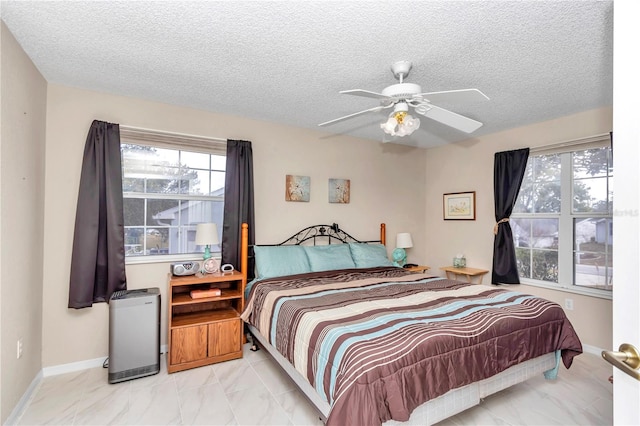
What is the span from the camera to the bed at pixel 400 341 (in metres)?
1.60

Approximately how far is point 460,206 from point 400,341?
3.37 meters

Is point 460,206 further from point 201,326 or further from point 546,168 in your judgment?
point 201,326

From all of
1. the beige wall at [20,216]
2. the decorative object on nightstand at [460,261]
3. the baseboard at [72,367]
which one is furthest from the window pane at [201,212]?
the decorative object on nightstand at [460,261]

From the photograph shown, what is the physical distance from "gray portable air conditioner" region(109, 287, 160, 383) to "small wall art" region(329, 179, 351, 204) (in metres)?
2.43

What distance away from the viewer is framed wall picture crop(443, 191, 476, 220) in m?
4.42

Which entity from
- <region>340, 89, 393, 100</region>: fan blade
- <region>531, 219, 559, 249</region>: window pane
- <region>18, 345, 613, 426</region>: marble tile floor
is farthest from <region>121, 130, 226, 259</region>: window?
<region>531, 219, 559, 249</region>: window pane

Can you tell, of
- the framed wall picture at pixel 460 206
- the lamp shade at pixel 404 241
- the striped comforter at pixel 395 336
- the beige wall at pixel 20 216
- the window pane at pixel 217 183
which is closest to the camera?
the striped comforter at pixel 395 336

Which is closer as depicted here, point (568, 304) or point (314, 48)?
point (314, 48)

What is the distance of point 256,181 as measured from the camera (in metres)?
3.72

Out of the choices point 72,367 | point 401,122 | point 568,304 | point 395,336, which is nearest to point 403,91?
point 401,122

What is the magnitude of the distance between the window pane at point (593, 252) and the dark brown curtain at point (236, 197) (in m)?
3.70

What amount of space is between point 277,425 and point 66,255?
238cm

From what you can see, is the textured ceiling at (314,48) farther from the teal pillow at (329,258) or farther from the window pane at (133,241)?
the teal pillow at (329,258)

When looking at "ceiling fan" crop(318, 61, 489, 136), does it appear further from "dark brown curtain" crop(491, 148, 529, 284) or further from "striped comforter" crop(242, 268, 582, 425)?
"dark brown curtain" crop(491, 148, 529, 284)
